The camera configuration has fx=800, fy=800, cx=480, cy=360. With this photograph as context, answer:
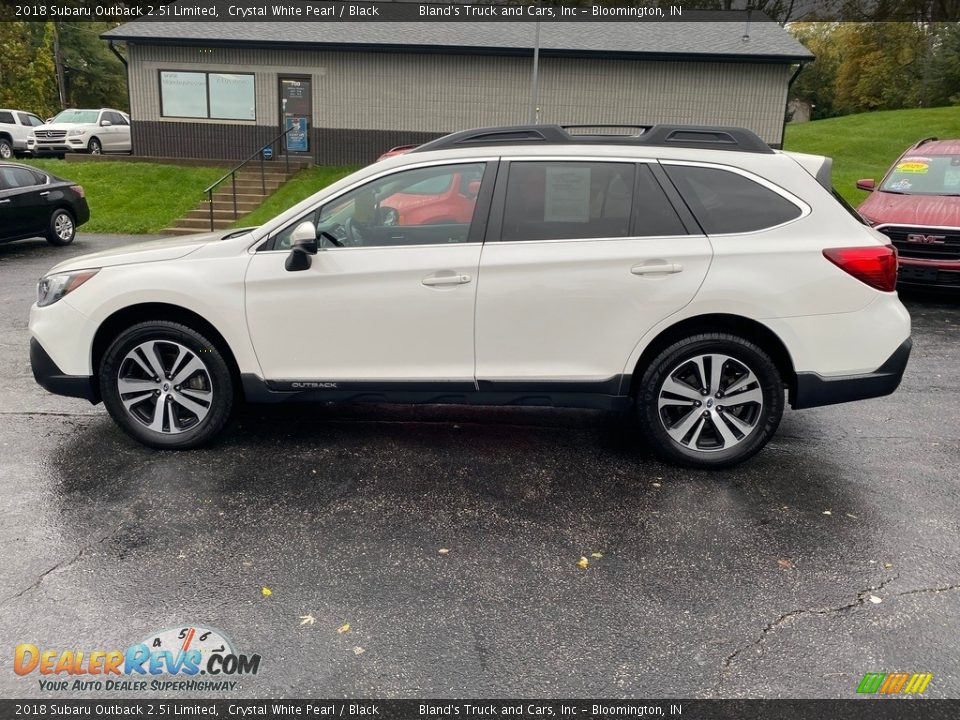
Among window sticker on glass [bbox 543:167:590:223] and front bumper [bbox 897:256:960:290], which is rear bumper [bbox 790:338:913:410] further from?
front bumper [bbox 897:256:960:290]

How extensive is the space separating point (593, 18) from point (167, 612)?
25177mm

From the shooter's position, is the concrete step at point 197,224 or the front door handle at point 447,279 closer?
the front door handle at point 447,279

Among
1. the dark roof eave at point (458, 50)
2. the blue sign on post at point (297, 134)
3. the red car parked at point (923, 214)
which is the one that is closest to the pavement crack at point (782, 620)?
the red car parked at point (923, 214)

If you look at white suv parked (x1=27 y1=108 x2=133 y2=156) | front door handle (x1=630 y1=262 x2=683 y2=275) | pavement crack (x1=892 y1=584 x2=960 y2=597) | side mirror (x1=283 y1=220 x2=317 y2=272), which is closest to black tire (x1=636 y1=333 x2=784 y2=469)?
front door handle (x1=630 y1=262 x2=683 y2=275)

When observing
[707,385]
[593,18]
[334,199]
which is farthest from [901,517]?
[593,18]

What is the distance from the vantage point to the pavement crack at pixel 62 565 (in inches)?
130

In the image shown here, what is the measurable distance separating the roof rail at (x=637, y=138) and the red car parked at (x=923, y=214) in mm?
5819

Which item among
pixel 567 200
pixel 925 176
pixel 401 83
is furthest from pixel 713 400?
pixel 401 83

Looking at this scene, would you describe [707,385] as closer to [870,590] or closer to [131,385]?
[870,590]

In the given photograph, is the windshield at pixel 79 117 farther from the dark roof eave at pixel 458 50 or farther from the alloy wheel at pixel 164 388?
the alloy wheel at pixel 164 388

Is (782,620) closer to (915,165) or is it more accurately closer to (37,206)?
(915,165)

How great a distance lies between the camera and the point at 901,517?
13.6ft

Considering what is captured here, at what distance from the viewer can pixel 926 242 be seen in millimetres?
9383

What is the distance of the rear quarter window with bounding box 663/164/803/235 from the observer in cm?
449
